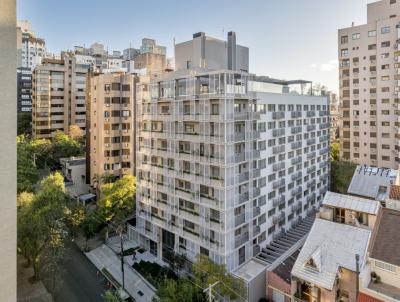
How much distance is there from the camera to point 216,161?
3331cm

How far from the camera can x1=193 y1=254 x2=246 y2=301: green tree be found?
28562 millimetres

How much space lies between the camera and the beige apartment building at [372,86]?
66.6 m

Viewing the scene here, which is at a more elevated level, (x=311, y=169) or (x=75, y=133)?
(x=75, y=133)

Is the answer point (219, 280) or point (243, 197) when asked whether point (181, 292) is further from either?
point (243, 197)

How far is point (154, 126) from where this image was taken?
140 feet

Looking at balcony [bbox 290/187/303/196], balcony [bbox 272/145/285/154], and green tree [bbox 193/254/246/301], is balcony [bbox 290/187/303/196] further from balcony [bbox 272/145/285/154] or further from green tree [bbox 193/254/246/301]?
green tree [bbox 193/254/246/301]

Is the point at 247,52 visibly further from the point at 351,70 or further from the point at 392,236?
the point at 392,236

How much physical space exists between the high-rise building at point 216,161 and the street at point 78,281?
28.0 ft

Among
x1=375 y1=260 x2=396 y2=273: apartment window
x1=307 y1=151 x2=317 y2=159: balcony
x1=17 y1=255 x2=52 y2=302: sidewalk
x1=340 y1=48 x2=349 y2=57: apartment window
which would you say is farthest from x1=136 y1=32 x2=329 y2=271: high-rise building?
x1=340 y1=48 x2=349 y2=57: apartment window

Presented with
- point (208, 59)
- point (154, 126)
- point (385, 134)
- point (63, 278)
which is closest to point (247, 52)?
point (208, 59)

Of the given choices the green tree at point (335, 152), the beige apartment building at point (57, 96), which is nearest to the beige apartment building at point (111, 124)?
the beige apartment building at point (57, 96)

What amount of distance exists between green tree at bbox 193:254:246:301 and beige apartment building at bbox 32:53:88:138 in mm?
86866

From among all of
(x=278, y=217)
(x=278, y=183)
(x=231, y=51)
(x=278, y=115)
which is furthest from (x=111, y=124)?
(x=278, y=217)

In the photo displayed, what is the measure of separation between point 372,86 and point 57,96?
94.1 metres
